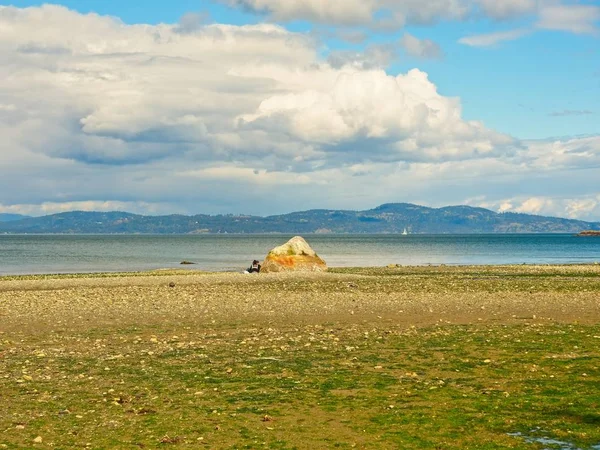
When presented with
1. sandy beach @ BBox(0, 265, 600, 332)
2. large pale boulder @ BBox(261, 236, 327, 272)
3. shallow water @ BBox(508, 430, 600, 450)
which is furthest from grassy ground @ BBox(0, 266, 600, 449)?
large pale boulder @ BBox(261, 236, 327, 272)

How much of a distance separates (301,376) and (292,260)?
174 feet

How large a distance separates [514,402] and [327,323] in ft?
48.3

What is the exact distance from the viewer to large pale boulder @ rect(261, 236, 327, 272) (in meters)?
71.2

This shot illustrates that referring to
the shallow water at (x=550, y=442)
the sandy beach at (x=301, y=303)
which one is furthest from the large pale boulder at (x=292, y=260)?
the shallow water at (x=550, y=442)

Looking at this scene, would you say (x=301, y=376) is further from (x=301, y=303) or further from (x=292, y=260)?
(x=292, y=260)

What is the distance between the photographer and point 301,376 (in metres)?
19.0

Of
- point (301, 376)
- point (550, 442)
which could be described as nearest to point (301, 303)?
point (301, 376)

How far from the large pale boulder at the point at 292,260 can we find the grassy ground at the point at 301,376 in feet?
111

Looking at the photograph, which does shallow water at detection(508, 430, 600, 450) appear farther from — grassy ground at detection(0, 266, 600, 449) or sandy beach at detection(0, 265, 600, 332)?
sandy beach at detection(0, 265, 600, 332)

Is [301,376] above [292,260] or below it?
below

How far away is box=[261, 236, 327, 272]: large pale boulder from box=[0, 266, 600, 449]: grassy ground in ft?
111

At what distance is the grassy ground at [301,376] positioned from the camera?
1395cm

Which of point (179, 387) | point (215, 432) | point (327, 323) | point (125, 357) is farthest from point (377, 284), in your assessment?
point (215, 432)

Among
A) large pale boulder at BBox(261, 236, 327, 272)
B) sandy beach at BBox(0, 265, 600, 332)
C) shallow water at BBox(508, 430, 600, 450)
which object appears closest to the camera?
shallow water at BBox(508, 430, 600, 450)
